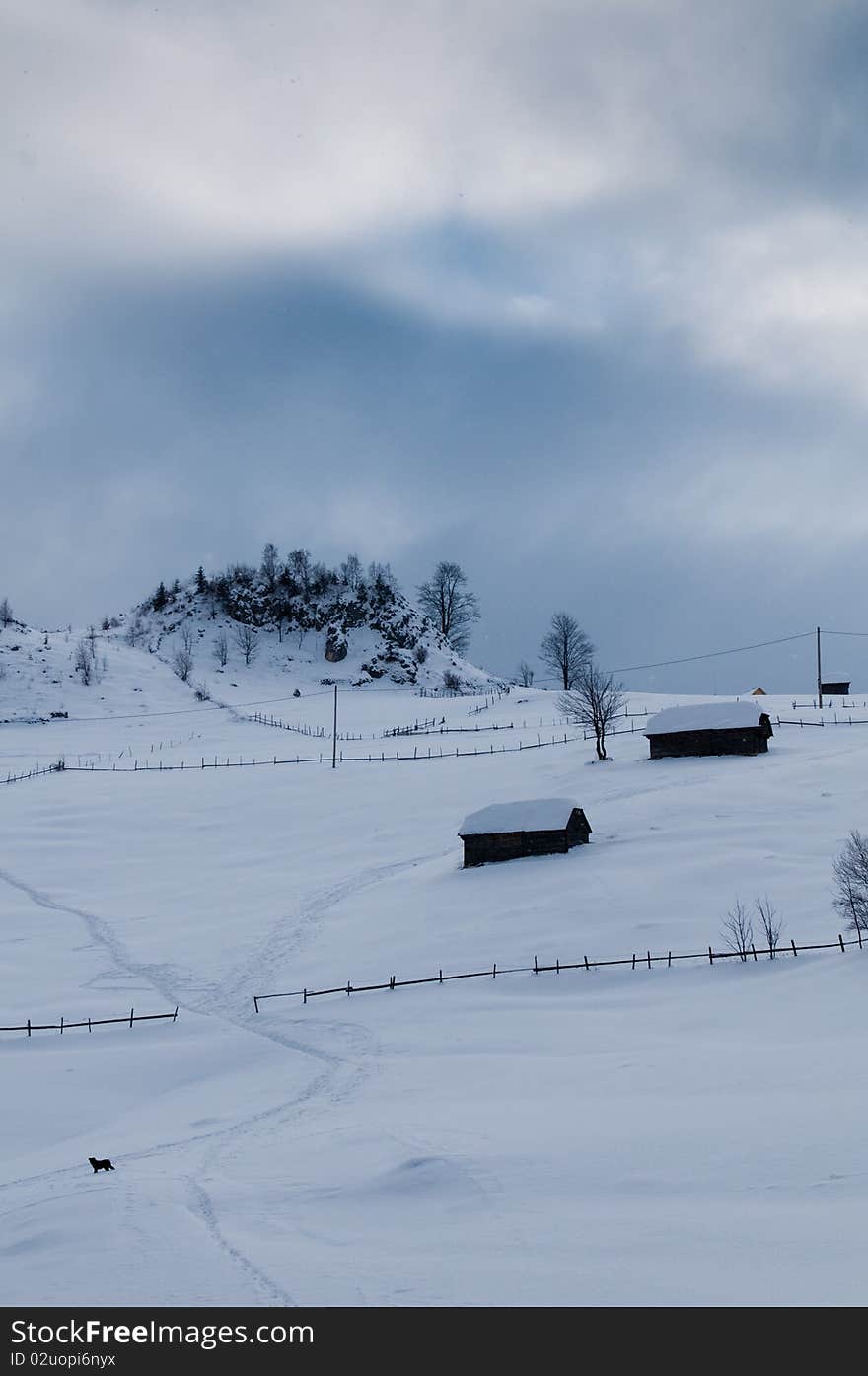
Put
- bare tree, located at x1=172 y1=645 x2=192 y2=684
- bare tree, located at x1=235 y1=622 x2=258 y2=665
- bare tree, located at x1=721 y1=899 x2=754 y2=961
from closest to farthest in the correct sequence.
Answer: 1. bare tree, located at x1=721 y1=899 x2=754 y2=961
2. bare tree, located at x1=172 y1=645 x2=192 y2=684
3. bare tree, located at x1=235 y1=622 x2=258 y2=665

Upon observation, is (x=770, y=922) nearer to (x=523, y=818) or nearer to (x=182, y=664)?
(x=523, y=818)

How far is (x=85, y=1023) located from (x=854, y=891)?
25.5 m

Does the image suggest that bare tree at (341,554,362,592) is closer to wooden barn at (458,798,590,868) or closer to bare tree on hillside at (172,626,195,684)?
bare tree on hillside at (172,626,195,684)

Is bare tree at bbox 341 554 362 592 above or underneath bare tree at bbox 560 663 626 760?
above

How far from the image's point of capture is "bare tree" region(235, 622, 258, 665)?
5305 inches

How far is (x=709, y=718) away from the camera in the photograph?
65812 millimetres

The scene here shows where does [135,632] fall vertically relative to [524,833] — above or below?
above

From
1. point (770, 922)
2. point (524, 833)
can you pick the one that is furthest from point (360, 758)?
point (770, 922)

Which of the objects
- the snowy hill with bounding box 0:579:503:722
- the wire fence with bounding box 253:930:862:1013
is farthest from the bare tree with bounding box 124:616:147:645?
the wire fence with bounding box 253:930:862:1013

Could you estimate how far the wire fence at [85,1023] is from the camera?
30.8 meters

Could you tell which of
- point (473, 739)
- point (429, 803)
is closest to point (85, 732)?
point (473, 739)

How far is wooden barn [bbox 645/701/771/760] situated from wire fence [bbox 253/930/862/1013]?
3361 cm
